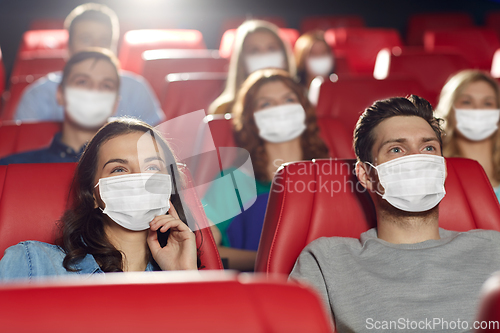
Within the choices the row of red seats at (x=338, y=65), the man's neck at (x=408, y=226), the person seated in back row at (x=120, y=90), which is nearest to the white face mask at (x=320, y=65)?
the row of red seats at (x=338, y=65)

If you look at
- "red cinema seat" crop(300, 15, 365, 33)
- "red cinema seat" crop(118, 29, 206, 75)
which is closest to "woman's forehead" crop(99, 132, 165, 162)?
"red cinema seat" crop(118, 29, 206, 75)

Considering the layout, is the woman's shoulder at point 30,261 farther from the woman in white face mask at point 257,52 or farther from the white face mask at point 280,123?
the woman in white face mask at point 257,52

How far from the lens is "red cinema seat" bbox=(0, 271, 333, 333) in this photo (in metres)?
0.46

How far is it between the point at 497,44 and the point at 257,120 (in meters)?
4.54

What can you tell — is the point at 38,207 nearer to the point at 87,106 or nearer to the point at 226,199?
the point at 226,199

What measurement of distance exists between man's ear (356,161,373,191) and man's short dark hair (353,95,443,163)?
0.03 metres

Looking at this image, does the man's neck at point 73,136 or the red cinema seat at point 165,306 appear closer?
the red cinema seat at point 165,306

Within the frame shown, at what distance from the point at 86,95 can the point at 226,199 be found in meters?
0.96

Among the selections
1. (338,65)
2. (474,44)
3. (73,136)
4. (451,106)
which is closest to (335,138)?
(451,106)

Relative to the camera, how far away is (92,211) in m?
1.57

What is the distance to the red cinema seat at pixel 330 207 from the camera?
1624 mm

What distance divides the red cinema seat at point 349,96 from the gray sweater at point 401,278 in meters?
1.64

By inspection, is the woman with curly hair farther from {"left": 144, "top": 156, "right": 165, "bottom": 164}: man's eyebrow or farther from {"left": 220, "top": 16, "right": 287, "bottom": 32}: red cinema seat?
{"left": 220, "top": 16, "right": 287, "bottom": 32}: red cinema seat

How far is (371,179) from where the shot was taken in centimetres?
168
